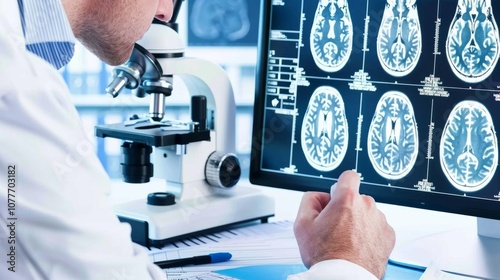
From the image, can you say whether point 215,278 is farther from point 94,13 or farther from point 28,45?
point 28,45

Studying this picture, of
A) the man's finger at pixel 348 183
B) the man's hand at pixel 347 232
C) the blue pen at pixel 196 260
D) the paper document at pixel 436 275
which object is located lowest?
the blue pen at pixel 196 260

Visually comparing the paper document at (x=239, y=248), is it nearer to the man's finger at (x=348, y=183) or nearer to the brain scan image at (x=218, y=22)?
the man's finger at (x=348, y=183)

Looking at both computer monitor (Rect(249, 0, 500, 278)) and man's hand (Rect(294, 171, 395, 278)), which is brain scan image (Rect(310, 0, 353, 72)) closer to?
computer monitor (Rect(249, 0, 500, 278))

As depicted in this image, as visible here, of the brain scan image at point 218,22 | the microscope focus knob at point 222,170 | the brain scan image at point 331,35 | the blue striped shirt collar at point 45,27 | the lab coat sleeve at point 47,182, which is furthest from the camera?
the brain scan image at point 218,22

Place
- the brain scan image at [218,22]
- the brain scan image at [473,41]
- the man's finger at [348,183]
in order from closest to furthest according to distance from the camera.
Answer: the man's finger at [348,183] < the brain scan image at [473,41] < the brain scan image at [218,22]

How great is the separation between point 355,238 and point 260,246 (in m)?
0.47

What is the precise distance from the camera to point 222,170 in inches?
73.0

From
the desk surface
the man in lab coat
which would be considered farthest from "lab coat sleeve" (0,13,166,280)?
the desk surface

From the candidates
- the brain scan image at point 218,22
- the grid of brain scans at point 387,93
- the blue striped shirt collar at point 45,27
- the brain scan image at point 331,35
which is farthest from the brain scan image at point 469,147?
the brain scan image at point 218,22

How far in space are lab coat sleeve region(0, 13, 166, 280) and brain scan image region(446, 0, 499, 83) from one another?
2.87 feet

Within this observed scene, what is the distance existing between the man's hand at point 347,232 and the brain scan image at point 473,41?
328 mm

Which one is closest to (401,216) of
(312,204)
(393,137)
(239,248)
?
(393,137)

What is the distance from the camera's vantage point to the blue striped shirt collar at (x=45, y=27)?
35.9 inches

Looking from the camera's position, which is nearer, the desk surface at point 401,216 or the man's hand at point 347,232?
the man's hand at point 347,232
